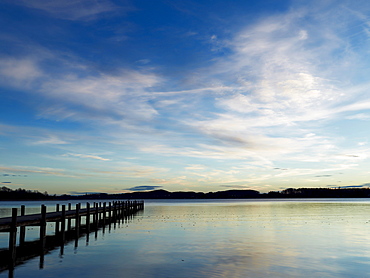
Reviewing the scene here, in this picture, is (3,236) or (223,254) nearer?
(223,254)

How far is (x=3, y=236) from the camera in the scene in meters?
33.5

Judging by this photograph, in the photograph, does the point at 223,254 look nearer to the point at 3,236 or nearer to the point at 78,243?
the point at 78,243

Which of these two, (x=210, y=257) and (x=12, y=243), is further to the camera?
(x=210, y=257)

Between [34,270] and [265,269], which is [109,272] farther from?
[265,269]

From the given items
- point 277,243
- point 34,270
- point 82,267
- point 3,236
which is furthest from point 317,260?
point 3,236

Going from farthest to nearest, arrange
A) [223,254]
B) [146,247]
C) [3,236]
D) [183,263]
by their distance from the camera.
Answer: [3,236] → [146,247] → [223,254] → [183,263]

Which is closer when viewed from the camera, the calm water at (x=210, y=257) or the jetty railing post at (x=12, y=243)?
the calm water at (x=210, y=257)

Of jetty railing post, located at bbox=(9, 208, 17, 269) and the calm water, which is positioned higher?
jetty railing post, located at bbox=(9, 208, 17, 269)

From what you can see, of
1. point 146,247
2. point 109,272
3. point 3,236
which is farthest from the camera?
point 3,236

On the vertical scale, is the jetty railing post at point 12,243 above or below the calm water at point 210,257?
above

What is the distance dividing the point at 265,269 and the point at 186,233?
16851 mm

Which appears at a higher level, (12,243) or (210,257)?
(12,243)

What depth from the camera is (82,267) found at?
19.9 m

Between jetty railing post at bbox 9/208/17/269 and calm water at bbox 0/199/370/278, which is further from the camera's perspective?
jetty railing post at bbox 9/208/17/269
